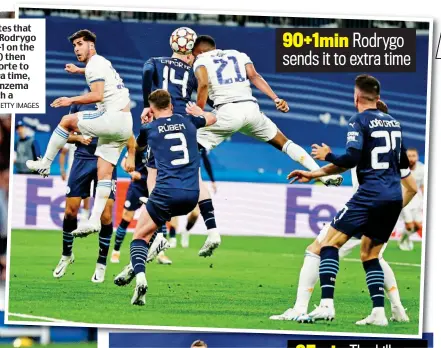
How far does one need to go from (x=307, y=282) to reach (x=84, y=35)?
361cm

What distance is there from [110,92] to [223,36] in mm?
1388

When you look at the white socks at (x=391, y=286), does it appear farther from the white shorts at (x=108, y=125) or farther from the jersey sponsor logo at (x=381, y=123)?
the white shorts at (x=108, y=125)

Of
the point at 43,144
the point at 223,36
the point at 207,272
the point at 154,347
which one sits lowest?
the point at 154,347

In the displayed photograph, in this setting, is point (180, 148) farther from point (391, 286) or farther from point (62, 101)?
point (391, 286)

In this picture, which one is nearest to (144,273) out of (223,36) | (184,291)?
(184,291)

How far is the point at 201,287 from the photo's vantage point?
12.1 metres

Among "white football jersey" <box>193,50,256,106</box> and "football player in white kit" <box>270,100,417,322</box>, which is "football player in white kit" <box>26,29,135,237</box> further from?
"football player in white kit" <box>270,100,417,322</box>

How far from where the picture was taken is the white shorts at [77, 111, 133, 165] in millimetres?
12117

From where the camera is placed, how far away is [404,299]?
12.0 m

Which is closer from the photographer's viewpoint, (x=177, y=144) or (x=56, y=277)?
(x=177, y=144)

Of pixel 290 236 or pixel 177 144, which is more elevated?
pixel 177 144

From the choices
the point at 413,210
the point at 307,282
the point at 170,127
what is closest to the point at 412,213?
the point at 413,210

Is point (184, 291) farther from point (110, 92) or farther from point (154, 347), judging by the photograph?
point (110, 92)

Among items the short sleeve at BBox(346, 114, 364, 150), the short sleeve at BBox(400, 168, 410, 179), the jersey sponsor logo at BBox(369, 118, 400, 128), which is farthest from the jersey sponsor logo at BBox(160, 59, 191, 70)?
the short sleeve at BBox(400, 168, 410, 179)
